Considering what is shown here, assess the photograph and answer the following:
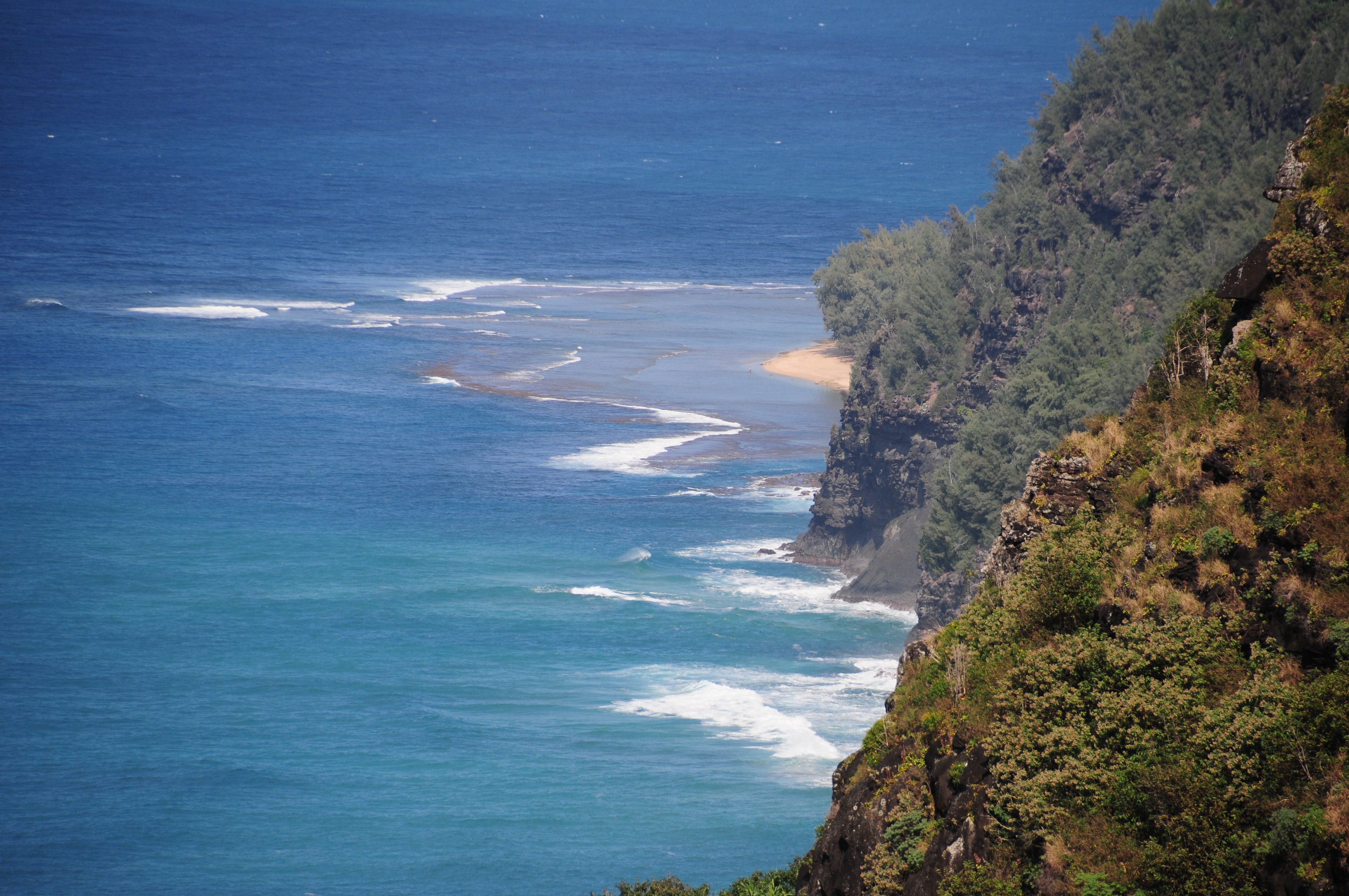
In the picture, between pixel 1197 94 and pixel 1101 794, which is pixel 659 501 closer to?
pixel 1197 94

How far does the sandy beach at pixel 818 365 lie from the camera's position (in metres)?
172

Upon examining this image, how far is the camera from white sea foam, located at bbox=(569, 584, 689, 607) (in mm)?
99375

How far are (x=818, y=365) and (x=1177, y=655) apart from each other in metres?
156

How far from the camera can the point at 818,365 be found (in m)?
179

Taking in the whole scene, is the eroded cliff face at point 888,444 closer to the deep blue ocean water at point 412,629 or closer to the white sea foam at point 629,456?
the deep blue ocean water at point 412,629

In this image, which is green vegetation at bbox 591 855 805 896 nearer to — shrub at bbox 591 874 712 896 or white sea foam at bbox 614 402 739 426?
shrub at bbox 591 874 712 896

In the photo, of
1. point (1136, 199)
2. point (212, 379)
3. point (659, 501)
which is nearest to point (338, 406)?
point (212, 379)

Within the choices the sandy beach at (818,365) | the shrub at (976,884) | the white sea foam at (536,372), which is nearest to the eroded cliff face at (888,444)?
the sandy beach at (818,365)

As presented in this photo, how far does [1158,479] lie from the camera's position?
2780 centimetres

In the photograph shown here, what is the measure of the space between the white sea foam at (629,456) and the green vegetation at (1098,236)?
29978mm

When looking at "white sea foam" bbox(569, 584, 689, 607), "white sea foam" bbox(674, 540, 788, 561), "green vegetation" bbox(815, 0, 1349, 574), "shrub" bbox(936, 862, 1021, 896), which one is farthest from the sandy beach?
"shrub" bbox(936, 862, 1021, 896)

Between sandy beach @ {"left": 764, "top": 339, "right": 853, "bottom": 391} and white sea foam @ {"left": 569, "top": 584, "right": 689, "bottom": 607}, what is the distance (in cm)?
6879

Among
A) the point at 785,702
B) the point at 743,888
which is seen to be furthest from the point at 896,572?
the point at 743,888

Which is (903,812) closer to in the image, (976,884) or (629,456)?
(976,884)
